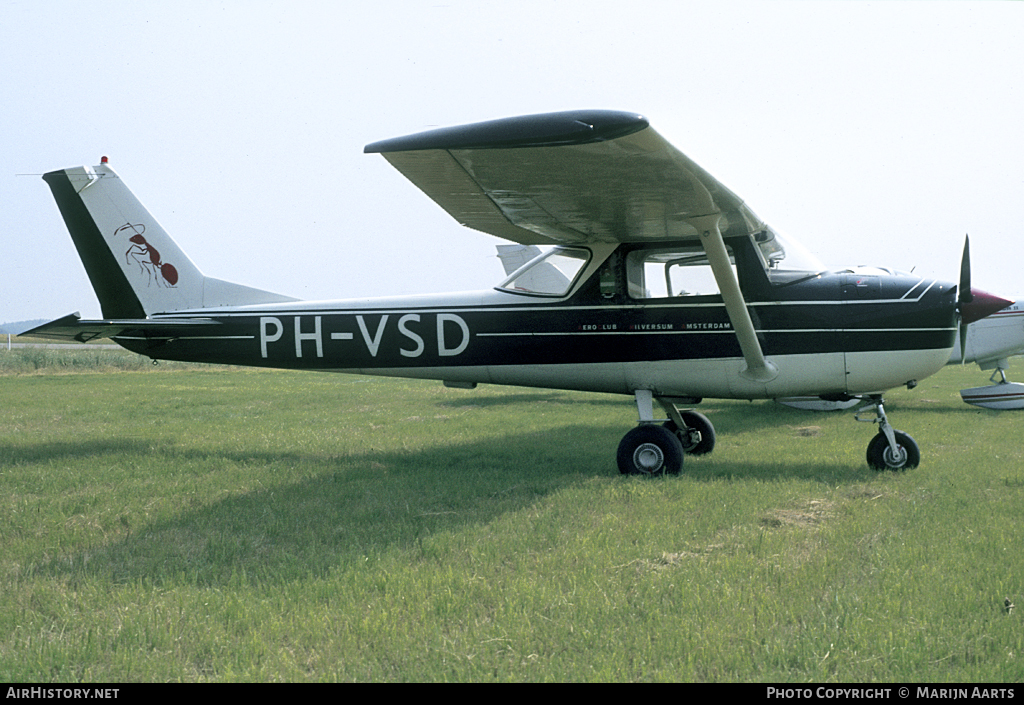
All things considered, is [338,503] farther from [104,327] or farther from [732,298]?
[104,327]

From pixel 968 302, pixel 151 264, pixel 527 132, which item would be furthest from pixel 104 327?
pixel 968 302

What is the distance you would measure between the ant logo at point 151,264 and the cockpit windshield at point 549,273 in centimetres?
411

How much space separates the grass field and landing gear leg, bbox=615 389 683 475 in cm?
24

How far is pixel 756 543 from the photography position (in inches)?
152

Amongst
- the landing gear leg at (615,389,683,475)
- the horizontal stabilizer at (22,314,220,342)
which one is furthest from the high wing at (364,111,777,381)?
the horizontal stabilizer at (22,314,220,342)

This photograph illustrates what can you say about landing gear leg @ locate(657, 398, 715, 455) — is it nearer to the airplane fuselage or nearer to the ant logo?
the airplane fuselage

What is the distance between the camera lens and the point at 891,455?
629cm

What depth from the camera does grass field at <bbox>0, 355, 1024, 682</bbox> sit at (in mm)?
2494

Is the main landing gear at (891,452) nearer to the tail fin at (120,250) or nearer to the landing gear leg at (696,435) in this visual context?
the landing gear leg at (696,435)

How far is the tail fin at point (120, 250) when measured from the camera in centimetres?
838

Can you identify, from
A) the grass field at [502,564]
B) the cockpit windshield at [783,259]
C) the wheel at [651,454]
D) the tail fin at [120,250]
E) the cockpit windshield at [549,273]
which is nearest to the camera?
the grass field at [502,564]

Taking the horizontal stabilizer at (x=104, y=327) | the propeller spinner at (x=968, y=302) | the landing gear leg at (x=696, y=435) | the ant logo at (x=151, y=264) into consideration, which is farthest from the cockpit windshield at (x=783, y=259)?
the ant logo at (x=151, y=264)

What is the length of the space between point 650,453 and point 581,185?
2442mm

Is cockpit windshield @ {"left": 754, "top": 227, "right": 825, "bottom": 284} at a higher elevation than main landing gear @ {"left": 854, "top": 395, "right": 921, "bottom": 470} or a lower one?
higher
